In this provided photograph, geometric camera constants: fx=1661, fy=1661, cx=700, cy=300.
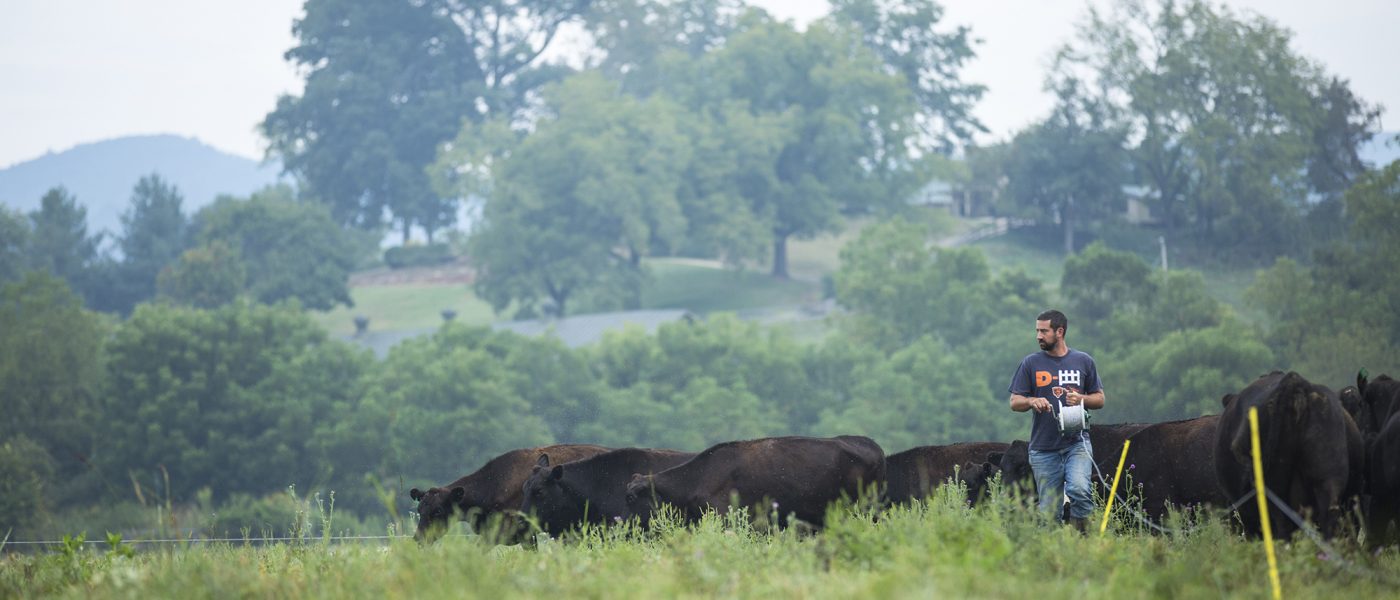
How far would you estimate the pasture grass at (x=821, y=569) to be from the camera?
8.74m

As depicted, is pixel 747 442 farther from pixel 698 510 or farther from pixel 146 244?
pixel 146 244

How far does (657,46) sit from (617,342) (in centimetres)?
6741

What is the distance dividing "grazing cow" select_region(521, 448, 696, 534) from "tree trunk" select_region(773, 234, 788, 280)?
95264mm

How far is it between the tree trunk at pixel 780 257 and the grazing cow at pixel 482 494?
94109mm

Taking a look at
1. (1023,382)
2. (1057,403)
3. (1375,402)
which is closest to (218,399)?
(1375,402)

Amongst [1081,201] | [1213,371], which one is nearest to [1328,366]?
[1213,371]

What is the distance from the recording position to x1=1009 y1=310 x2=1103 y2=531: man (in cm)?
1227

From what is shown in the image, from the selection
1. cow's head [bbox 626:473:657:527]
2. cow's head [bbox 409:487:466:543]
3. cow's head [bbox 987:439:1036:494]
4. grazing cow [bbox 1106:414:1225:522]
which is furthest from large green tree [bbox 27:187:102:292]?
grazing cow [bbox 1106:414:1225:522]

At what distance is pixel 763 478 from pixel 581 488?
203 cm

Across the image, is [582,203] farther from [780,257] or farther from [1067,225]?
[1067,225]

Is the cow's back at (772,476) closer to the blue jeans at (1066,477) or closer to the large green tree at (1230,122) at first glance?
the blue jeans at (1066,477)

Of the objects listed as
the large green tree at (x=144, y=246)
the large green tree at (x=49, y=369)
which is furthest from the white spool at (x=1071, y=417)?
the large green tree at (x=144, y=246)

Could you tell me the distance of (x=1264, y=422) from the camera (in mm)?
11086

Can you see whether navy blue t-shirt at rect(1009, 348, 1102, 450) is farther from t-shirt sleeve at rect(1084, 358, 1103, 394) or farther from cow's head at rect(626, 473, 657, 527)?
cow's head at rect(626, 473, 657, 527)
